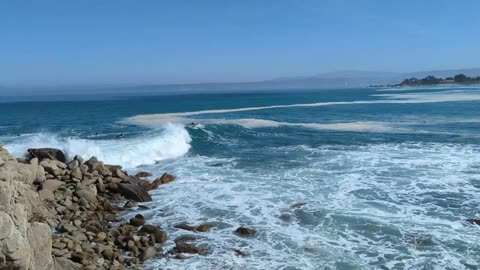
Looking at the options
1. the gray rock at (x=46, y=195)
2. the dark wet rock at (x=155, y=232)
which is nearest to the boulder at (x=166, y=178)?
the gray rock at (x=46, y=195)

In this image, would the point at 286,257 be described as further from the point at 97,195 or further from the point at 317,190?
the point at 97,195

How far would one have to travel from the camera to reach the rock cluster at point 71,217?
7.44 m

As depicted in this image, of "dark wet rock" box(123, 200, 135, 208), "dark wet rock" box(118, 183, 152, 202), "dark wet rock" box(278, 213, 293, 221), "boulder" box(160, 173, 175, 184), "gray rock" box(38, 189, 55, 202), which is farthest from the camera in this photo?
"boulder" box(160, 173, 175, 184)

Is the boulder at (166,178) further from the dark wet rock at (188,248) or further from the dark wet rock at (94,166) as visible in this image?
the dark wet rock at (188,248)

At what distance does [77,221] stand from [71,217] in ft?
2.22

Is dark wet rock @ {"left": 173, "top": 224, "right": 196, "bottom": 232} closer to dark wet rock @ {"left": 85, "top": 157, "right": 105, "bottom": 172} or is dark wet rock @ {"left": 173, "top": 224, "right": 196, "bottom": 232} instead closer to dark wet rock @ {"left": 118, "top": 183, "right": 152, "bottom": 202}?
dark wet rock @ {"left": 118, "top": 183, "right": 152, "bottom": 202}

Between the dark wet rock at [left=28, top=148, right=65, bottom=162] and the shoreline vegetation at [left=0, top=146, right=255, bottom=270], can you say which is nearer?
the shoreline vegetation at [left=0, top=146, right=255, bottom=270]

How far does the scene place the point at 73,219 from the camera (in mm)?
Answer: 12172

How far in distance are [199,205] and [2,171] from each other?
23.3 feet

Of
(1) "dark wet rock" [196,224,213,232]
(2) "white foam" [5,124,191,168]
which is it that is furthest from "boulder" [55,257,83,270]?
(2) "white foam" [5,124,191,168]

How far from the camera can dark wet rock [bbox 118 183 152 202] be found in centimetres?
1473

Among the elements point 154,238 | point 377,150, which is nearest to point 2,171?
point 154,238

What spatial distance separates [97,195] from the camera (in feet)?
49.2

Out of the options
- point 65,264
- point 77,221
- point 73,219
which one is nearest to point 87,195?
point 73,219
